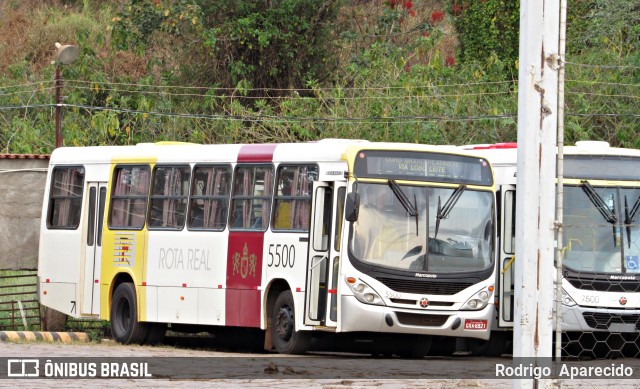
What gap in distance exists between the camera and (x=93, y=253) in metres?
21.7

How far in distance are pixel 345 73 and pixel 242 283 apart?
1735 centimetres

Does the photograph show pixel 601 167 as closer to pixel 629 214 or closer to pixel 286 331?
pixel 629 214

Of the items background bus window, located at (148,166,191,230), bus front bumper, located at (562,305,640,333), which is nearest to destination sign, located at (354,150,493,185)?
bus front bumper, located at (562,305,640,333)

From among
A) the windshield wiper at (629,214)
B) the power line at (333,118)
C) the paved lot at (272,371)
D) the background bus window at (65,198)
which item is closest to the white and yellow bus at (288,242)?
the background bus window at (65,198)

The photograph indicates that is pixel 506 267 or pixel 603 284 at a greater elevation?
pixel 506 267

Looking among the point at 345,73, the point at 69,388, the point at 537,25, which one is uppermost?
the point at 345,73

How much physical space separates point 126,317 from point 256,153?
12.4ft

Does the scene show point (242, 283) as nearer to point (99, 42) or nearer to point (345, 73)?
point (345, 73)

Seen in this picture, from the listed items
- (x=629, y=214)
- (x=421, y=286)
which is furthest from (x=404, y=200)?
(x=629, y=214)

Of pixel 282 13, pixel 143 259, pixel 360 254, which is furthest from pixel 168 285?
pixel 282 13

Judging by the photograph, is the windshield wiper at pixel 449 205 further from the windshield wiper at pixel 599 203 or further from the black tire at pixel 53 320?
the black tire at pixel 53 320

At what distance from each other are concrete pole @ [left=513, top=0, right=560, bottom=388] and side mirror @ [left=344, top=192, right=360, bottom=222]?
692cm

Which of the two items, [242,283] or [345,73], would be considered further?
[345,73]

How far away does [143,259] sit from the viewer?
2069 cm
